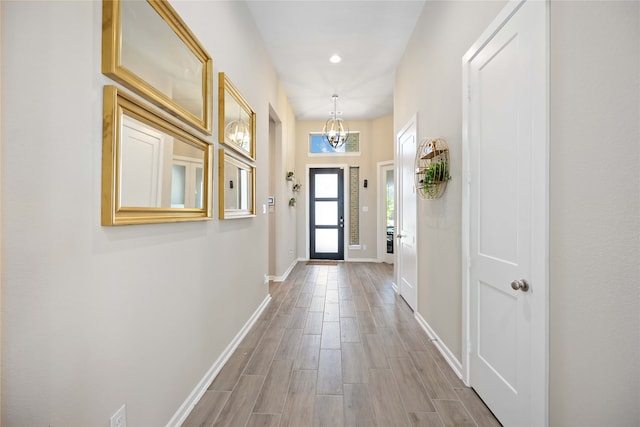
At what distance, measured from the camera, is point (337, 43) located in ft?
11.5

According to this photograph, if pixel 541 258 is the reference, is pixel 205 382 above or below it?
below

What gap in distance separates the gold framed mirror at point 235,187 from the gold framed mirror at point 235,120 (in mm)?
120

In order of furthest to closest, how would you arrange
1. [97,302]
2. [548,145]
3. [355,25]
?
[355,25] → [548,145] → [97,302]

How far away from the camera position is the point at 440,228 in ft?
7.97

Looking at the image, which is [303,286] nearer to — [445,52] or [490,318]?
[490,318]

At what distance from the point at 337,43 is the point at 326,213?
151 inches

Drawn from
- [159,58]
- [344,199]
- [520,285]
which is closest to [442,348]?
[520,285]

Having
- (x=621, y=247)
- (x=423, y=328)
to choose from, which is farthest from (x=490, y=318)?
(x=423, y=328)

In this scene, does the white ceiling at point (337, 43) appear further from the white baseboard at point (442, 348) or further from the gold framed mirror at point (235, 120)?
the white baseboard at point (442, 348)

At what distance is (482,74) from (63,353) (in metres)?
2.38

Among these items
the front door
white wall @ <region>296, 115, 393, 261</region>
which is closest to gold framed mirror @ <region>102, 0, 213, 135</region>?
white wall @ <region>296, 115, 393, 261</region>

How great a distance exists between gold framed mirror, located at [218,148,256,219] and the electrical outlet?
1249 mm

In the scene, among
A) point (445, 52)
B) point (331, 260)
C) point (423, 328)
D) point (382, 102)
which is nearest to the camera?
point (445, 52)

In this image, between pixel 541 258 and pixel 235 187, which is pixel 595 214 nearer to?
pixel 541 258
